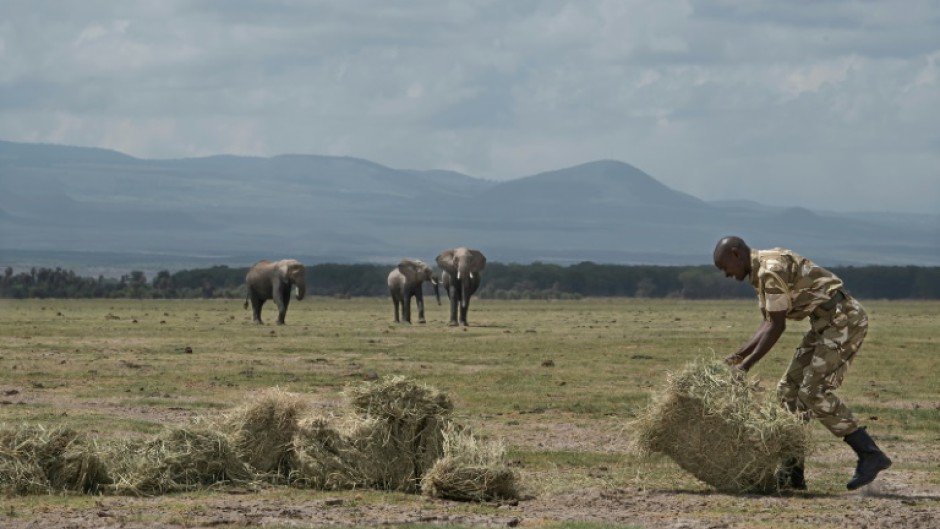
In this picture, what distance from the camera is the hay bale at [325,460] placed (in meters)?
15.0

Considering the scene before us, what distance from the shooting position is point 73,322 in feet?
168

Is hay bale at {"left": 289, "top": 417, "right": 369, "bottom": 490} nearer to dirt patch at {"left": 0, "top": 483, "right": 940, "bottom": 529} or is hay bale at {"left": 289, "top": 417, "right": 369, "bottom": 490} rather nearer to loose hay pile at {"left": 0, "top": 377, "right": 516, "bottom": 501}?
loose hay pile at {"left": 0, "top": 377, "right": 516, "bottom": 501}

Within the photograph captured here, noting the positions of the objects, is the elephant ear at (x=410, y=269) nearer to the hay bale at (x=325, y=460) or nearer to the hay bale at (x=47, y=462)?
the hay bale at (x=325, y=460)

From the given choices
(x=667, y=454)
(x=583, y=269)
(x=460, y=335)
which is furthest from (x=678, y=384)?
(x=583, y=269)

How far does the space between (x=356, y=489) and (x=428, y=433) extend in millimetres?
710

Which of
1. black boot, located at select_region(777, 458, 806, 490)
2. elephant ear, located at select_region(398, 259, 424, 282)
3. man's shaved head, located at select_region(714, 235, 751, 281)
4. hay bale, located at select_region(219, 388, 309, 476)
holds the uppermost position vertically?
elephant ear, located at select_region(398, 259, 424, 282)

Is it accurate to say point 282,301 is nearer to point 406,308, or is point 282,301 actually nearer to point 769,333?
point 406,308

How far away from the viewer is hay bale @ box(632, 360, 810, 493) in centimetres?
1449

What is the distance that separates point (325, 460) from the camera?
49.3 feet

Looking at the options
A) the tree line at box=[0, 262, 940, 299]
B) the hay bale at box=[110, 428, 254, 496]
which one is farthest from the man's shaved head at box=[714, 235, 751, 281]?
the tree line at box=[0, 262, 940, 299]

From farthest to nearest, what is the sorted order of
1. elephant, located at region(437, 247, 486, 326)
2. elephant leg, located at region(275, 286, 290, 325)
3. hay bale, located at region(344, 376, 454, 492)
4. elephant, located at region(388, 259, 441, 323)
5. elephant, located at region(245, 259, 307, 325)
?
elephant, located at region(388, 259, 441, 323) → elephant, located at region(245, 259, 307, 325) → elephant, located at region(437, 247, 486, 326) → elephant leg, located at region(275, 286, 290, 325) → hay bale, located at region(344, 376, 454, 492)

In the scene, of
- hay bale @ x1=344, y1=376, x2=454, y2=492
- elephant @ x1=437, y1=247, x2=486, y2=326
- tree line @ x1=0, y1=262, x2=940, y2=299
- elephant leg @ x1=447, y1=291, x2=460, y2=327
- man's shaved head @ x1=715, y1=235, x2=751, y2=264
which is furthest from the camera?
tree line @ x1=0, y1=262, x2=940, y2=299

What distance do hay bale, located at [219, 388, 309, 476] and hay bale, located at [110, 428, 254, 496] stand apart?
0.62 ft

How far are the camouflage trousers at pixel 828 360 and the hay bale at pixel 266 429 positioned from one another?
3965 millimetres
